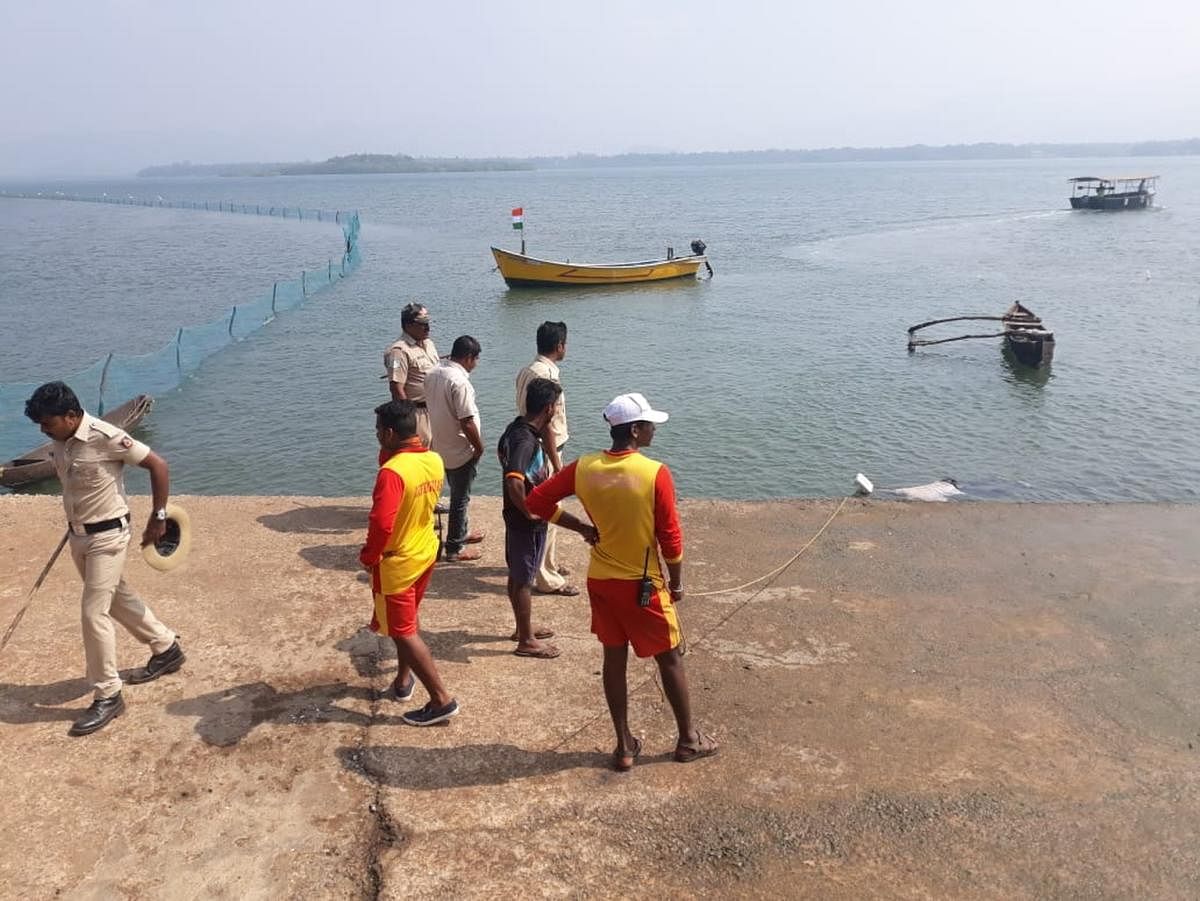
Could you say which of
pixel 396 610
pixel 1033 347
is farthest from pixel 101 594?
pixel 1033 347

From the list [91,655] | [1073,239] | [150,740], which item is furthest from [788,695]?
[1073,239]

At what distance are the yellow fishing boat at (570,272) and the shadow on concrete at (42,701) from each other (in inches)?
1095

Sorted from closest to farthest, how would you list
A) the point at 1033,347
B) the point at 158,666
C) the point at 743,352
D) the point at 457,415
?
1. the point at 158,666
2. the point at 457,415
3. the point at 1033,347
4. the point at 743,352

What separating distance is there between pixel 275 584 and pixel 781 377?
1520cm

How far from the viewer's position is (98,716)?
15.7 feet

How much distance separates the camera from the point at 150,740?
4.72m

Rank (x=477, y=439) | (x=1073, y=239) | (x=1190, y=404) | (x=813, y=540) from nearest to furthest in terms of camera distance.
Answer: (x=477, y=439)
(x=813, y=540)
(x=1190, y=404)
(x=1073, y=239)

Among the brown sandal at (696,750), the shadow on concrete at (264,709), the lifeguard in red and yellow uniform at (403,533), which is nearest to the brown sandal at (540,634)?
the shadow on concrete at (264,709)

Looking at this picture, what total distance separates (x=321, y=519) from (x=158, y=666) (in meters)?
2.86

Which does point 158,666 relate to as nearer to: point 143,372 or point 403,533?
point 403,533

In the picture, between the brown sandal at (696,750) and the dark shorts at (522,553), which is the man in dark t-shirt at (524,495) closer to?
the dark shorts at (522,553)

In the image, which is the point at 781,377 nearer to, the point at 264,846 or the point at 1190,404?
the point at 1190,404

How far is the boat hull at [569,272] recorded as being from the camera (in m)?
32.3

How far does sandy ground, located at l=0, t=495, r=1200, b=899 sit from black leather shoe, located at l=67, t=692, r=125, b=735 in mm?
67
